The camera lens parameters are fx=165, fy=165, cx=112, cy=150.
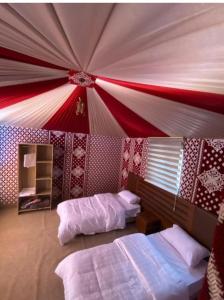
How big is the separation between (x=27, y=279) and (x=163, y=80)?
3.06m

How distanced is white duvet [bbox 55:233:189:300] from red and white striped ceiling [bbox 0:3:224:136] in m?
1.87

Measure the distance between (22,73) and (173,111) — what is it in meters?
1.55

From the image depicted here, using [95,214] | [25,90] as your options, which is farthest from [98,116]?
[95,214]

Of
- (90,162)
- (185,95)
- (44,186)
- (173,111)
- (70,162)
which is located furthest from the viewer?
(90,162)

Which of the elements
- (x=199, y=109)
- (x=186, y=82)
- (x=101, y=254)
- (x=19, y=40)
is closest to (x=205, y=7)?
(x=186, y=82)

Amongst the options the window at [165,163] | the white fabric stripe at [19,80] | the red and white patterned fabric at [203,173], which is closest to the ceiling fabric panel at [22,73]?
the white fabric stripe at [19,80]

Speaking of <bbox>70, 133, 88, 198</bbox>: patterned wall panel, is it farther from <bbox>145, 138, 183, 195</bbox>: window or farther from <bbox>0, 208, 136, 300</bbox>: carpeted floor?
<bbox>145, 138, 183, 195</bbox>: window

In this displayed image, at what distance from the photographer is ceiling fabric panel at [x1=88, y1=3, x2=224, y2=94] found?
1.99ft

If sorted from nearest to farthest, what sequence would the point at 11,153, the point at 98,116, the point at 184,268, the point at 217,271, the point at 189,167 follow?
the point at 217,271
the point at 184,268
the point at 189,167
the point at 98,116
the point at 11,153

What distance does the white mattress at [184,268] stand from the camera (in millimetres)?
1981

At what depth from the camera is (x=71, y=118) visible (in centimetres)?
322

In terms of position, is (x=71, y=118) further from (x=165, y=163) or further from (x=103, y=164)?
(x=103, y=164)

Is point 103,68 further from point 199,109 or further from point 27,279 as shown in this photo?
point 27,279

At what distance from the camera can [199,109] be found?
160cm
